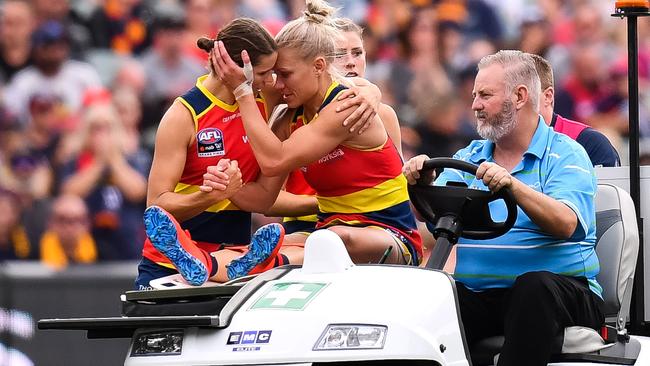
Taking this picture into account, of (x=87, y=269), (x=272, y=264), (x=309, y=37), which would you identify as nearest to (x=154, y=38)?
(x=87, y=269)

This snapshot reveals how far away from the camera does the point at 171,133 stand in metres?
4.89

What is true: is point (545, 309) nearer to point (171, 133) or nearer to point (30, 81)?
point (171, 133)

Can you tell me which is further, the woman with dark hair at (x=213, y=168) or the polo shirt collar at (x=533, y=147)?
the woman with dark hair at (x=213, y=168)

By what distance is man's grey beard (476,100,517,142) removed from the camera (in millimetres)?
4594

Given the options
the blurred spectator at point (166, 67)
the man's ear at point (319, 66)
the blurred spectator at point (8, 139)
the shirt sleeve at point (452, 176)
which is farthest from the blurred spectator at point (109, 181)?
the shirt sleeve at point (452, 176)

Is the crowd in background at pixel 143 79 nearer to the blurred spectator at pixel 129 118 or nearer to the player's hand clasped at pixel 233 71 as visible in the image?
the blurred spectator at pixel 129 118

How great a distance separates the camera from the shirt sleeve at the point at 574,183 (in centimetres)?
432

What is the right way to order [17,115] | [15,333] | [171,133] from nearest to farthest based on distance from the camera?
[171,133]
[15,333]
[17,115]

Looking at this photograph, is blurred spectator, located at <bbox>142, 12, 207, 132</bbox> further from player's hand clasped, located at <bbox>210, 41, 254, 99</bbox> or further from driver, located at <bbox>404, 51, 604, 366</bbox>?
driver, located at <bbox>404, 51, 604, 366</bbox>

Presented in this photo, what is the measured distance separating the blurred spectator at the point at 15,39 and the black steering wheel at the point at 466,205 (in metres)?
4.74

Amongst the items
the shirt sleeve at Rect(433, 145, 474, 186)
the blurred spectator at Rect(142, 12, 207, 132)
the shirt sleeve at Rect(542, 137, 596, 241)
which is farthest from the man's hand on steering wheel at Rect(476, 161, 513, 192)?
the blurred spectator at Rect(142, 12, 207, 132)

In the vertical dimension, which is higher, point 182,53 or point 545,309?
point 182,53

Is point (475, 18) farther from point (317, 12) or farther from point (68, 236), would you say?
point (317, 12)

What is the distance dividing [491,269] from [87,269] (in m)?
3.61
